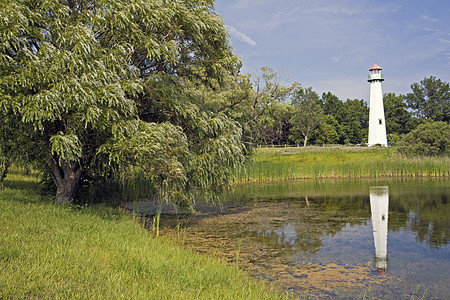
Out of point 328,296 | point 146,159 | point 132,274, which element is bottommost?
point 328,296

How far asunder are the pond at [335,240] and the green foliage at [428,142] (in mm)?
17433

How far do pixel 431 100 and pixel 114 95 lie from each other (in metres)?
95.8

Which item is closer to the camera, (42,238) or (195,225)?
(42,238)

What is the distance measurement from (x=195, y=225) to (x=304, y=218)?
473cm

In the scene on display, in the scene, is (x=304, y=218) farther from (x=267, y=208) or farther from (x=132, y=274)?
(x=132, y=274)

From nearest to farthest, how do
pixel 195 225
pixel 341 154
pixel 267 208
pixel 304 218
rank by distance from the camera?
pixel 195 225, pixel 304 218, pixel 267 208, pixel 341 154

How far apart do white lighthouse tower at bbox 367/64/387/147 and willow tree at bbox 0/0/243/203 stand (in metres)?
51.0

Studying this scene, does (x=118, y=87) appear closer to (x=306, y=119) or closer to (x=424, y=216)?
(x=424, y=216)

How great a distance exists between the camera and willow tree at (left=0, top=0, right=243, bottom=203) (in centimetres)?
1100

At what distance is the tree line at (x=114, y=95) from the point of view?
11.0m

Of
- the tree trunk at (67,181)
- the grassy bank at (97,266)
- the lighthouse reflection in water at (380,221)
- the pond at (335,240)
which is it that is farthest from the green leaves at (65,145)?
the lighthouse reflection in water at (380,221)

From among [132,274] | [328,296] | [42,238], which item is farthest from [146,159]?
[328,296]

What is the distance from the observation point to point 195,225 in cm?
1474

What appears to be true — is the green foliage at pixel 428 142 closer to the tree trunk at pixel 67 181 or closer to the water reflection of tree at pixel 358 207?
the water reflection of tree at pixel 358 207
